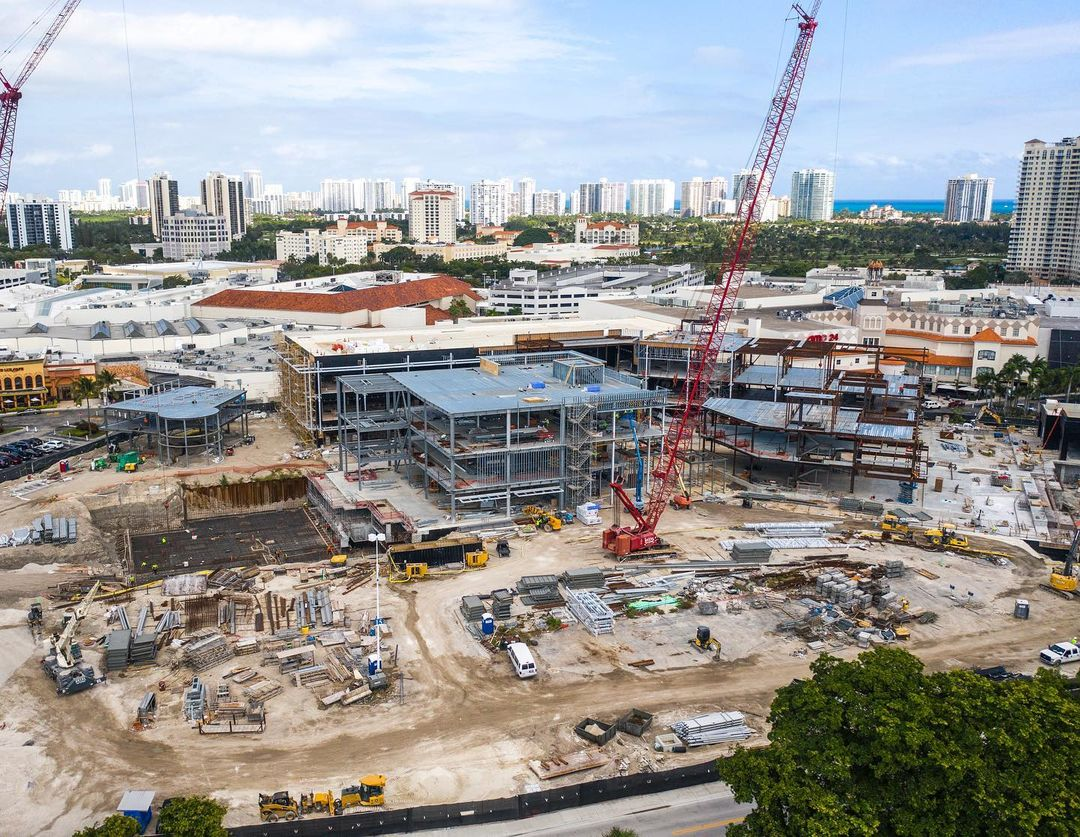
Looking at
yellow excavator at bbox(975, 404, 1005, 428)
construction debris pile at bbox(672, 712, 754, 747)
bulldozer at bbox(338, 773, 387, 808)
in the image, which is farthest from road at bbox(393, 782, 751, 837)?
yellow excavator at bbox(975, 404, 1005, 428)

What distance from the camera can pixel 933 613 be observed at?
34031mm

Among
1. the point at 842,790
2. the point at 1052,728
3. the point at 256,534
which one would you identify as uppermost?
the point at 1052,728

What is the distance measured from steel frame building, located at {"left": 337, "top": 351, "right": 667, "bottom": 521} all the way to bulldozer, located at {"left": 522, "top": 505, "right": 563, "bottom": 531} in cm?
95

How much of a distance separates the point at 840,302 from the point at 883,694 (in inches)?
2982

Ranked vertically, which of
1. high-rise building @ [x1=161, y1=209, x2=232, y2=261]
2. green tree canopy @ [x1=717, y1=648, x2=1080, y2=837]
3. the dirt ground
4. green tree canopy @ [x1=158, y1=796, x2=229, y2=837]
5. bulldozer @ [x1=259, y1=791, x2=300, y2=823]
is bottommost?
the dirt ground

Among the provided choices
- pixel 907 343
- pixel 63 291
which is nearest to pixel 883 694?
pixel 907 343

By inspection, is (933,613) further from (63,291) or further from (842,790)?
(63,291)

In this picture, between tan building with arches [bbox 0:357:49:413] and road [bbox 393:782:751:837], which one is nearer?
road [bbox 393:782:751:837]

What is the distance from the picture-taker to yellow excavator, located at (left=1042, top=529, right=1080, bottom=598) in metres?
36.3

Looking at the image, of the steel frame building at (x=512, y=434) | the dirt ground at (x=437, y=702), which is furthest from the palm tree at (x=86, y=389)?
the dirt ground at (x=437, y=702)

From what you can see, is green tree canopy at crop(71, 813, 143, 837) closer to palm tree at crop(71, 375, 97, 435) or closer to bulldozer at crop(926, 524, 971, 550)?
bulldozer at crop(926, 524, 971, 550)

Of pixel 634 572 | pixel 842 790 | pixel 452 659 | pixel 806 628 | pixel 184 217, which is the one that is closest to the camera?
pixel 842 790

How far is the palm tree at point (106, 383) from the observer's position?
62.2 meters

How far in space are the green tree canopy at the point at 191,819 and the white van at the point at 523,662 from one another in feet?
38.5
